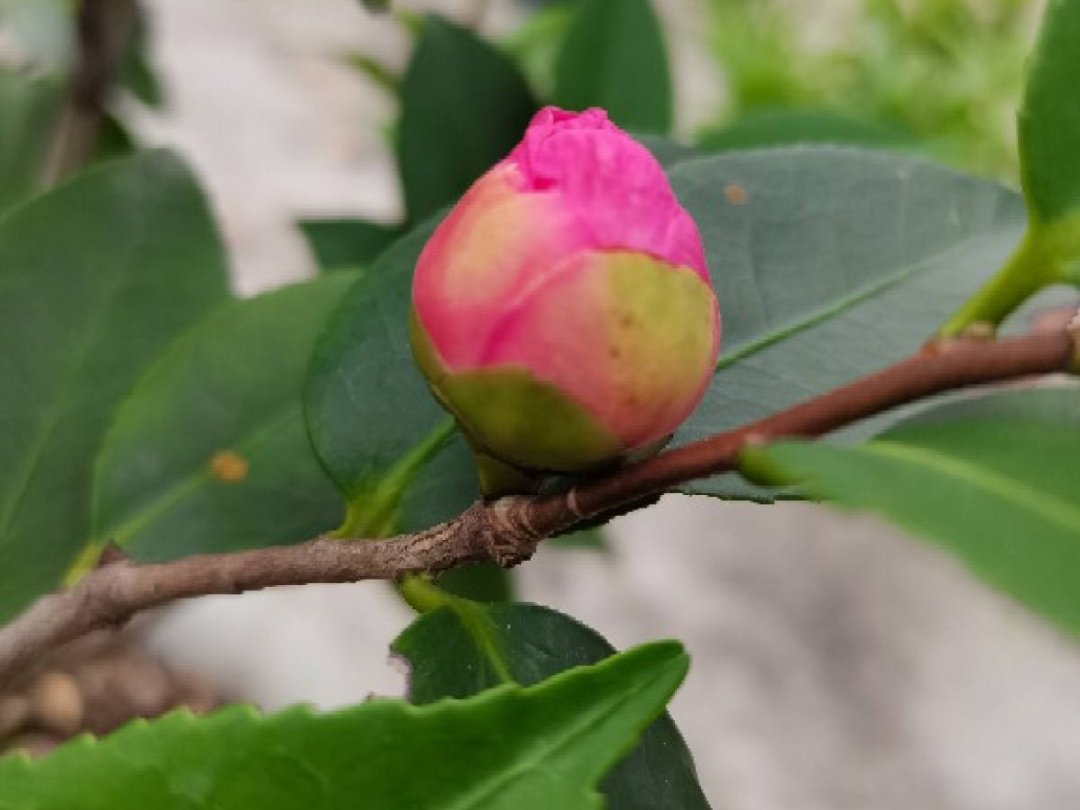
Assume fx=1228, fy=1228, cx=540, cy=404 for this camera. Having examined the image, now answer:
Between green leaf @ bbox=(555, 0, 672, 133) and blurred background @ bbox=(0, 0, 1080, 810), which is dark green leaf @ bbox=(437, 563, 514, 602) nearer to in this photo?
green leaf @ bbox=(555, 0, 672, 133)

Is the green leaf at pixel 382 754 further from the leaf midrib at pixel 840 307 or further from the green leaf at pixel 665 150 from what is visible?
the green leaf at pixel 665 150

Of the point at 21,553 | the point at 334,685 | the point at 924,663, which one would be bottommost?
the point at 924,663

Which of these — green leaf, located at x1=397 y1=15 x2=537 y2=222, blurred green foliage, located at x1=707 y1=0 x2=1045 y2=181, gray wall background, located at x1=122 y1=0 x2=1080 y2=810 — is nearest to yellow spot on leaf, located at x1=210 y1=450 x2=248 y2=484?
green leaf, located at x1=397 y1=15 x2=537 y2=222

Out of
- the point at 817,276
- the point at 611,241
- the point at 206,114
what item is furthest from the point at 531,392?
the point at 206,114

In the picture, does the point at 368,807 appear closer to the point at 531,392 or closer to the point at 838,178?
the point at 531,392

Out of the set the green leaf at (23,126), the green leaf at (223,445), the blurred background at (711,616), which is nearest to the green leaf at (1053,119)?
the green leaf at (223,445)

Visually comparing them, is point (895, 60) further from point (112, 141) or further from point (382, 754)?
point (382, 754)
